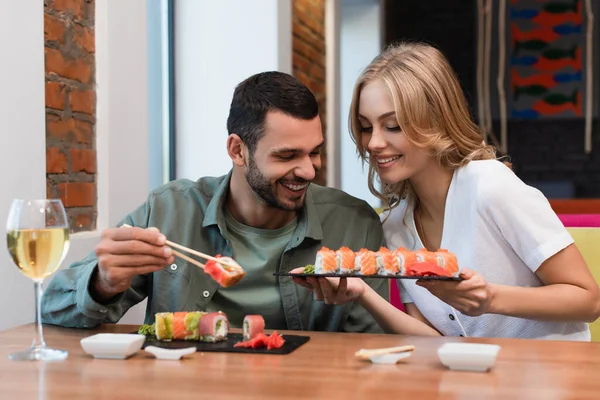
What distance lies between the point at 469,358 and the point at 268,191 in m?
0.79

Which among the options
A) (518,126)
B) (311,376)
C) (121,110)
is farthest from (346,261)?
(518,126)

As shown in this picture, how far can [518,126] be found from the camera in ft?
A: 24.3

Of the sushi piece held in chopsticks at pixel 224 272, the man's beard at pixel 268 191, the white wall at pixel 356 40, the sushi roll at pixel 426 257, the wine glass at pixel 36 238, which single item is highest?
the white wall at pixel 356 40

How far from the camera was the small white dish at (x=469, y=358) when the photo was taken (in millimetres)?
1181

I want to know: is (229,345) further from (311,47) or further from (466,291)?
(311,47)

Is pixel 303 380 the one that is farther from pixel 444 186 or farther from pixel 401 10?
pixel 401 10

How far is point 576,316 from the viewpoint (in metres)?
1.77

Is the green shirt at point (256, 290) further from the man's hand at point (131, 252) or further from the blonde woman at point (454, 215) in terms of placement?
the man's hand at point (131, 252)

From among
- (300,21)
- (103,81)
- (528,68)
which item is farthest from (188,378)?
(528,68)

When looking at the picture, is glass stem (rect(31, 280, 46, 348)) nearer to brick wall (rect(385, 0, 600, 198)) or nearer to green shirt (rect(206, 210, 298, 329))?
green shirt (rect(206, 210, 298, 329))

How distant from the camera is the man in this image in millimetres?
1826

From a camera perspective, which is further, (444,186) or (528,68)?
(528,68)

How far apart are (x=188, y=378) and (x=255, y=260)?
2.29ft

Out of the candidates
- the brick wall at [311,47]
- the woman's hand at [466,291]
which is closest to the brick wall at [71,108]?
the woman's hand at [466,291]
